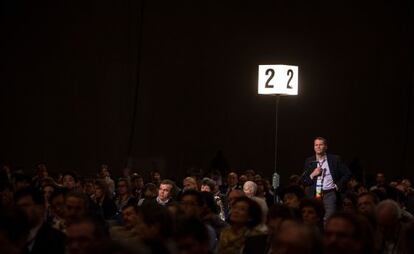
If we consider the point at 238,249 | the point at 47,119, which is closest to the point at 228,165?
the point at 47,119

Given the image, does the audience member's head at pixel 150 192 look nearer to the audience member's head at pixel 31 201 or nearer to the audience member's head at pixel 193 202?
the audience member's head at pixel 193 202

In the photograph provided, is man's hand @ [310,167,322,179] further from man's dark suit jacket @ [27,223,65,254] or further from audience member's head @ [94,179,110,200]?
man's dark suit jacket @ [27,223,65,254]

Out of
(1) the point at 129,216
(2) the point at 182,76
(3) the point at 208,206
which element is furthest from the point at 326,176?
(2) the point at 182,76

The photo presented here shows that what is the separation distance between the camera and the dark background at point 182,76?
57.8ft

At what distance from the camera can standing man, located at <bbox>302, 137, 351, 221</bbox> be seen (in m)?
10.8

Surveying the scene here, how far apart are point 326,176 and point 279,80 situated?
2.29 meters

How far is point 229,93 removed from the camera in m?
17.8

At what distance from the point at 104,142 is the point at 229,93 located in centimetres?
272

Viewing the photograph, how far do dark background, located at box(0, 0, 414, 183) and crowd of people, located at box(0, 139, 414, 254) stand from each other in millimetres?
6234

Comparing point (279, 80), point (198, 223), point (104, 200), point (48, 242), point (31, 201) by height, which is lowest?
point (104, 200)

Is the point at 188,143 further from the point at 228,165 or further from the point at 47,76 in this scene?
the point at 47,76

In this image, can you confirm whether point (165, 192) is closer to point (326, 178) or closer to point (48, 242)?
point (326, 178)

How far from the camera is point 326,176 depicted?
10.9 metres

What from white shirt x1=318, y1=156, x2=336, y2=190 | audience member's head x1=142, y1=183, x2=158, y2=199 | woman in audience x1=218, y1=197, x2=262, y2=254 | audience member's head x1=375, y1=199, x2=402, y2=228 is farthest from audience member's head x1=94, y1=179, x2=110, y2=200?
audience member's head x1=375, y1=199, x2=402, y2=228
